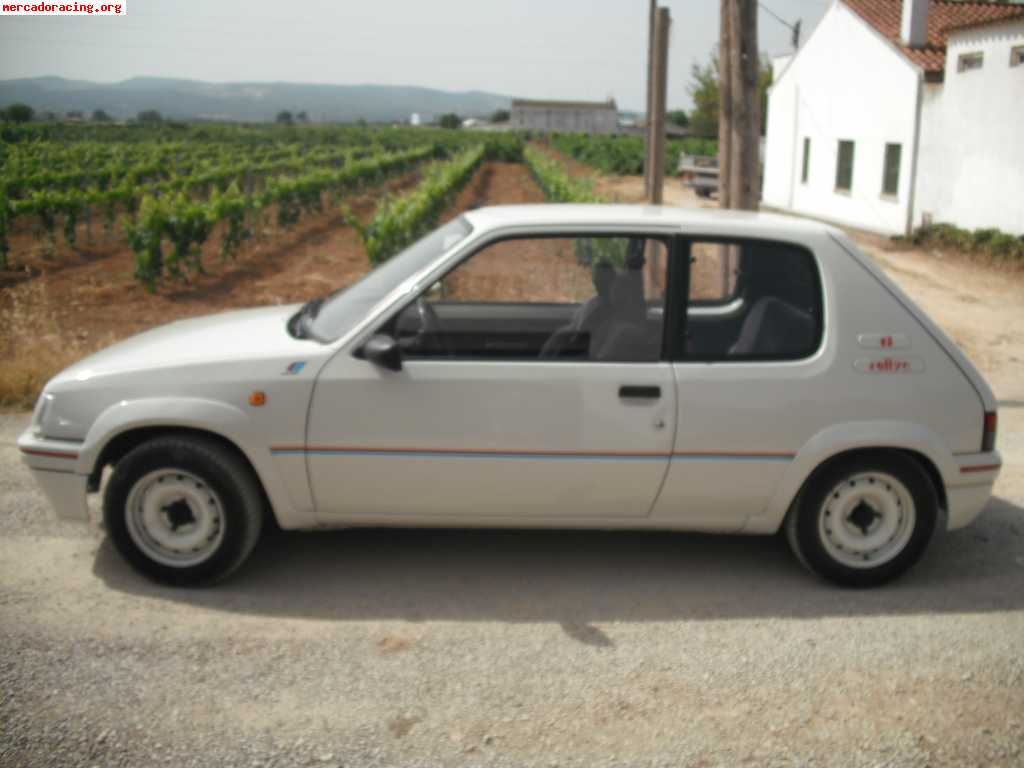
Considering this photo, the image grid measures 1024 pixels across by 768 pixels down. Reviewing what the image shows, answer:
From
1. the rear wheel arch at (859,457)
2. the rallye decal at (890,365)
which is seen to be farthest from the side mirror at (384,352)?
the rallye decal at (890,365)

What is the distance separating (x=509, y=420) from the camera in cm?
447

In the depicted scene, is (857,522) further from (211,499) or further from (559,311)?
(211,499)

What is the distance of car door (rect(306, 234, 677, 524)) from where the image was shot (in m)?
4.45

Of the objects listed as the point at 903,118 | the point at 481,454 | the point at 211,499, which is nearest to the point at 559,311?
the point at 481,454

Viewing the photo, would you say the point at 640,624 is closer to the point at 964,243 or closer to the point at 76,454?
the point at 76,454

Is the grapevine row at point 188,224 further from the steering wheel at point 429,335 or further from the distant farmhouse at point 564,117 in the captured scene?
the distant farmhouse at point 564,117

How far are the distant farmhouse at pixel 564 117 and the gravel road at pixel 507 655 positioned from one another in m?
148

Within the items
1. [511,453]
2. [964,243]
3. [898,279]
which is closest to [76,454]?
[511,453]

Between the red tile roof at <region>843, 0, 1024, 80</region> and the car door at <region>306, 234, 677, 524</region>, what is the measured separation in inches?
791

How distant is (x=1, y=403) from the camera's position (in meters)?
7.88

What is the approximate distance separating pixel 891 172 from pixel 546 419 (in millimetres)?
21146

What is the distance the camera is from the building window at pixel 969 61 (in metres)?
19.4

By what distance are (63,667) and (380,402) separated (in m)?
1.57

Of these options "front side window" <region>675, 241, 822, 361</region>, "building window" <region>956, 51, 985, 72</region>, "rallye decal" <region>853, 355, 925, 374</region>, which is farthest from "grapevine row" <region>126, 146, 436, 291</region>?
"building window" <region>956, 51, 985, 72</region>
